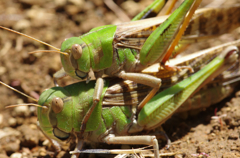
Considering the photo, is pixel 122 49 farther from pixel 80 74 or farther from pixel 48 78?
pixel 48 78

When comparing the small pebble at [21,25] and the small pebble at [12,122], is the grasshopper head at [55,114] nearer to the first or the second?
the small pebble at [12,122]

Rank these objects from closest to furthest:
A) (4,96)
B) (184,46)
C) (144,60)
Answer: (144,60), (184,46), (4,96)

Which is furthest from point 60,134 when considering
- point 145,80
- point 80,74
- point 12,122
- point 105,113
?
point 12,122

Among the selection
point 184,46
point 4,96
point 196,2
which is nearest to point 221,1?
point 184,46

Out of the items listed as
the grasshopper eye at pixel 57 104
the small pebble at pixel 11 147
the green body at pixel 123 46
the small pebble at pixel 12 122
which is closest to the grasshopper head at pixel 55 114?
the grasshopper eye at pixel 57 104

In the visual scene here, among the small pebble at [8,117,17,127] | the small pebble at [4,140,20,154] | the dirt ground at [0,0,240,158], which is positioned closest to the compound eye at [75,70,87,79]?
the dirt ground at [0,0,240,158]

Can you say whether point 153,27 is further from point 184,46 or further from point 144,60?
point 184,46
